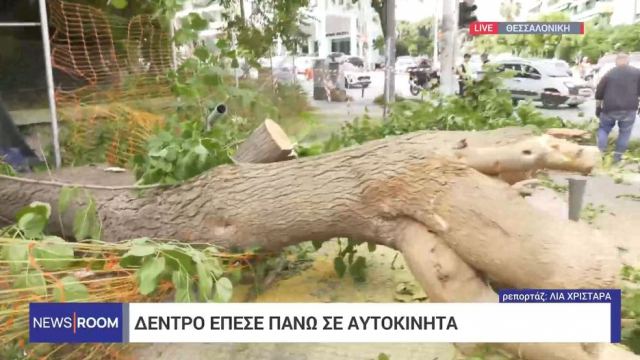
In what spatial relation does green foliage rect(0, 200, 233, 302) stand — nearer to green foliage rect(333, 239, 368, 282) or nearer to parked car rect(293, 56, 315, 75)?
green foliage rect(333, 239, 368, 282)

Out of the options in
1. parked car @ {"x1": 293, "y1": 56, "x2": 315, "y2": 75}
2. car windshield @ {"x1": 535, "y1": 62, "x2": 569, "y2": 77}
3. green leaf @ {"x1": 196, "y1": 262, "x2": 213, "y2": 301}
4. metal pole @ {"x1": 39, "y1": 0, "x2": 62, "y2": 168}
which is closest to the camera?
green leaf @ {"x1": 196, "y1": 262, "x2": 213, "y2": 301}

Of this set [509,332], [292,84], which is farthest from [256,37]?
[509,332]

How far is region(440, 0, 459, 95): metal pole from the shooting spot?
3.25m

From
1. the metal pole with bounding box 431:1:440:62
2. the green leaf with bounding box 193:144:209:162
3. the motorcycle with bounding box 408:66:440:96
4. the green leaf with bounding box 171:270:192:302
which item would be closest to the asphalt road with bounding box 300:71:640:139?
the motorcycle with bounding box 408:66:440:96

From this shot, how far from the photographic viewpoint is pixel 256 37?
654 centimetres

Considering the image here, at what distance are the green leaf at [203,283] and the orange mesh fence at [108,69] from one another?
2281mm

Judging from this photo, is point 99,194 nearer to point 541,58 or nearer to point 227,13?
point 541,58

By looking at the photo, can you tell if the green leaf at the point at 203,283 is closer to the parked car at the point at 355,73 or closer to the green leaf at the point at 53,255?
the green leaf at the point at 53,255

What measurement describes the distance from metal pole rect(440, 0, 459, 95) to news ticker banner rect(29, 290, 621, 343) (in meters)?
1.98

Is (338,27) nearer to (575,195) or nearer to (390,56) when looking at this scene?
(390,56)

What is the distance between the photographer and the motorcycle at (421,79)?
393 cm

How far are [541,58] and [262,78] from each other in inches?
152

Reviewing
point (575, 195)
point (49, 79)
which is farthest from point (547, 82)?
point (49, 79)

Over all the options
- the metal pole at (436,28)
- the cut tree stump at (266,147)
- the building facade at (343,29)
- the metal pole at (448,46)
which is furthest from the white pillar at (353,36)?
the cut tree stump at (266,147)
